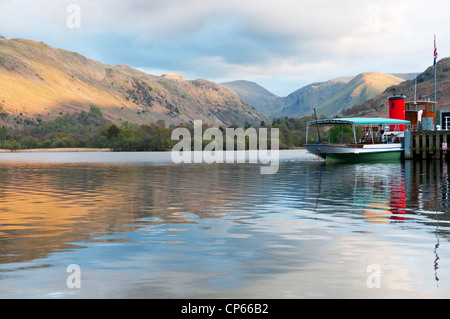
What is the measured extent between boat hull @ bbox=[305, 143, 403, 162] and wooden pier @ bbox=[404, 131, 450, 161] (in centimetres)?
323

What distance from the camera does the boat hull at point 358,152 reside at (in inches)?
3625

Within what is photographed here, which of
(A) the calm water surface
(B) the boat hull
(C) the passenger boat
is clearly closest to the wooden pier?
(B) the boat hull

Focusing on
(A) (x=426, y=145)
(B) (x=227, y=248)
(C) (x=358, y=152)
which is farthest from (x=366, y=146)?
(B) (x=227, y=248)

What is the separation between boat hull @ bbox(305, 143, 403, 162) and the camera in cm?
9206

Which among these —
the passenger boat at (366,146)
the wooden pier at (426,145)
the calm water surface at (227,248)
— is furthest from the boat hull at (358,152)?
the calm water surface at (227,248)

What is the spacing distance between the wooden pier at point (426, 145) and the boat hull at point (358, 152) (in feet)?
10.6

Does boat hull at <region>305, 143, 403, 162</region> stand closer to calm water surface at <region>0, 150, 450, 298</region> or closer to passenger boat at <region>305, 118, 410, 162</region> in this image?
passenger boat at <region>305, 118, 410, 162</region>

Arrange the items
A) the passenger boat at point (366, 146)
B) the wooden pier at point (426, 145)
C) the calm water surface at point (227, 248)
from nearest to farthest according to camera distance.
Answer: the calm water surface at point (227, 248) < the wooden pier at point (426, 145) < the passenger boat at point (366, 146)

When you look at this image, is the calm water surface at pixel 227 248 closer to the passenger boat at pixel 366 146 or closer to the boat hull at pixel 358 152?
the boat hull at pixel 358 152

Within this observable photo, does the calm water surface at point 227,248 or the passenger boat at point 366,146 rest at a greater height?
the passenger boat at point 366,146

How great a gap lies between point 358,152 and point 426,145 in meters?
13.5

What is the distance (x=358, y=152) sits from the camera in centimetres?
9250

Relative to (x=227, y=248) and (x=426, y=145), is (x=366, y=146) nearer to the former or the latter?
(x=426, y=145)
